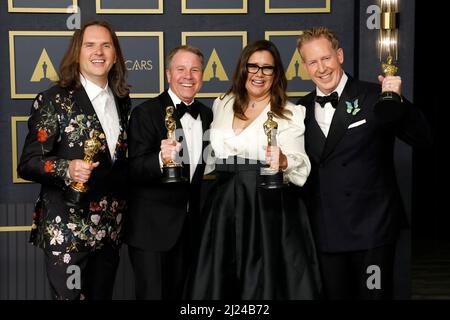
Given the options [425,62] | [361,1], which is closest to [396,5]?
[361,1]

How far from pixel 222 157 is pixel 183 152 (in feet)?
0.61

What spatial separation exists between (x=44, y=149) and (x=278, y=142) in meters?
0.99

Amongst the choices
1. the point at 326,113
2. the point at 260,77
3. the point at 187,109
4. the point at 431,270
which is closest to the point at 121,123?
the point at 187,109

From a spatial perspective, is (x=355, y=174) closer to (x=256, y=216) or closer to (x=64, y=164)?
(x=256, y=216)

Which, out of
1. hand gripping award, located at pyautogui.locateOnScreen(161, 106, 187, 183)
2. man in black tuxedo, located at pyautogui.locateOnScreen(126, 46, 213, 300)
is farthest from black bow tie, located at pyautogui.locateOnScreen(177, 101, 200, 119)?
hand gripping award, located at pyautogui.locateOnScreen(161, 106, 187, 183)

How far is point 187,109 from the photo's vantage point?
288 cm

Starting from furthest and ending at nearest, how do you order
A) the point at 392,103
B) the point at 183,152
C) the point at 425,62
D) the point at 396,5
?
the point at 425,62, the point at 396,5, the point at 183,152, the point at 392,103

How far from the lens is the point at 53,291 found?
109 inches

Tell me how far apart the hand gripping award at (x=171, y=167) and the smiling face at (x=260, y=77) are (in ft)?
1.22

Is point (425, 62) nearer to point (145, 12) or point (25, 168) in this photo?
point (145, 12)

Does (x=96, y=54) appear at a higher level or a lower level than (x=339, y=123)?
higher

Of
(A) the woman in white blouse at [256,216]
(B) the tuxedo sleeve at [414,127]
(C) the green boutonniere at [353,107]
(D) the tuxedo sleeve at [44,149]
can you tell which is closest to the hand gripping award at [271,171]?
(A) the woman in white blouse at [256,216]

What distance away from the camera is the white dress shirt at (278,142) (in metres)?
2.76

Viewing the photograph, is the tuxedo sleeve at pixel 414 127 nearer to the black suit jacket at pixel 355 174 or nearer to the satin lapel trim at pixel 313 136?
the black suit jacket at pixel 355 174
